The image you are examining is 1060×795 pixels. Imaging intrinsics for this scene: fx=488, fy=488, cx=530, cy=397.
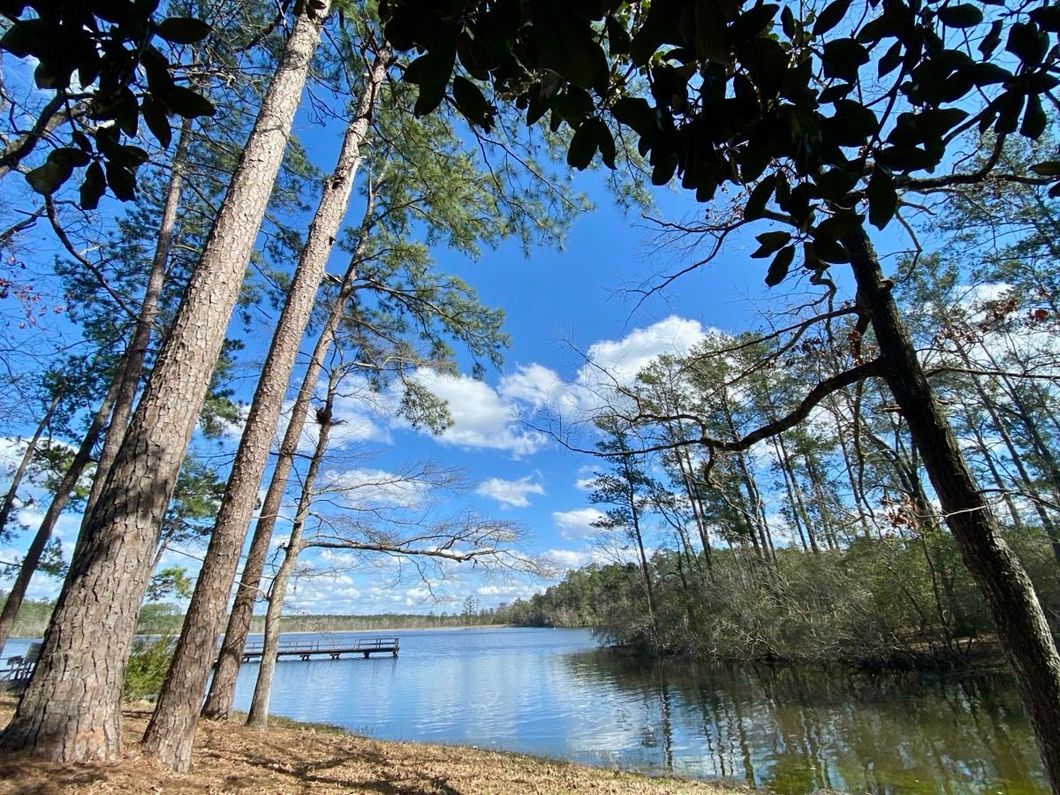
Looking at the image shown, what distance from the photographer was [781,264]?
0.90 m

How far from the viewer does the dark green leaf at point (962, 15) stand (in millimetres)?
820

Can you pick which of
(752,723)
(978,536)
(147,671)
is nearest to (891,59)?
(978,536)

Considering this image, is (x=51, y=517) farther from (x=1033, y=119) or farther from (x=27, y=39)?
(x=1033, y=119)

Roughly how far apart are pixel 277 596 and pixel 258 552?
2.68 feet

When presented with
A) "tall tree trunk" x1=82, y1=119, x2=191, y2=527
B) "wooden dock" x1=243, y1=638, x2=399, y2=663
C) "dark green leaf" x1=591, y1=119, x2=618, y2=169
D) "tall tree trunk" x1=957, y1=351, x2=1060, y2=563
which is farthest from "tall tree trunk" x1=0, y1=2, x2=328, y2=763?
"wooden dock" x1=243, y1=638, x2=399, y2=663

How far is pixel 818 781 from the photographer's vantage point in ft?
17.9

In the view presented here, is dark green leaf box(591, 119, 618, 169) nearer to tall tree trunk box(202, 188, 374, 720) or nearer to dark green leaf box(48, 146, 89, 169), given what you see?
dark green leaf box(48, 146, 89, 169)

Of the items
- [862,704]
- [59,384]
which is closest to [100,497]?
[59,384]

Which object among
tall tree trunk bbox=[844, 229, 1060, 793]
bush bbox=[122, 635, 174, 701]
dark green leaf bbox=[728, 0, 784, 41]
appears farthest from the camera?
A: bush bbox=[122, 635, 174, 701]

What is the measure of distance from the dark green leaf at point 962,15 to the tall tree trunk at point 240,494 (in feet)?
7.40

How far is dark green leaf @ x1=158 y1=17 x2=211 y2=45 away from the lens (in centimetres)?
70

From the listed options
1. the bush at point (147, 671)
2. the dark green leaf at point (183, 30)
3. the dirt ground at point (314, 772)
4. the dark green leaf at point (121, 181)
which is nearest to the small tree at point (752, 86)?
the dark green leaf at point (183, 30)

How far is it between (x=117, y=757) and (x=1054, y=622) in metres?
14.6

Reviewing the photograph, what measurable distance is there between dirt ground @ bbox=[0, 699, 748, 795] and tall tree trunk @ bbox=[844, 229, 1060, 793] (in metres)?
3.05
